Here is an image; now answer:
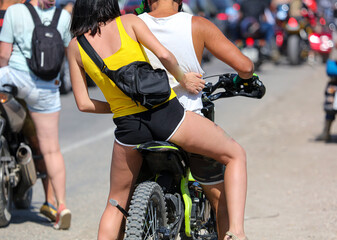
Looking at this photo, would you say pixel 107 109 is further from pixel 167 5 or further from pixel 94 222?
pixel 94 222

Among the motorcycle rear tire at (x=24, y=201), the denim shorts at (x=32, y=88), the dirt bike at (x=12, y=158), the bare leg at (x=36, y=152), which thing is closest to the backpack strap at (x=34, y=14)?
the denim shorts at (x=32, y=88)

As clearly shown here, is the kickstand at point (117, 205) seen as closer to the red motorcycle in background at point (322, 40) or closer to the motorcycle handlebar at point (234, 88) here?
the motorcycle handlebar at point (234, 88)

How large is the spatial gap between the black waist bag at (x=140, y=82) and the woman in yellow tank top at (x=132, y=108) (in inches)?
1.5

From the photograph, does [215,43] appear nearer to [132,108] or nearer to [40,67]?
[132,108]

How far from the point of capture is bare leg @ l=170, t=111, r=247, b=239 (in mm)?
3760

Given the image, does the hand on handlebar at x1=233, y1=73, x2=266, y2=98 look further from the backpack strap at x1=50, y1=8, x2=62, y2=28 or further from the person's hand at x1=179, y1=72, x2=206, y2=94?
the backpack strap at x1=50, y1=8, x2=62, y2=28

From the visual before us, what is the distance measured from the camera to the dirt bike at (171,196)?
142 inches

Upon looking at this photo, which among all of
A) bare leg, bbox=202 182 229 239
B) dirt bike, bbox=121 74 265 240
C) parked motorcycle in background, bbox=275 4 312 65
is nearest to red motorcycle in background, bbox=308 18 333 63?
parked motorcycle in background, bbox=275 4 312 65

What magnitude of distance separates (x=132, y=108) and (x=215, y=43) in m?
0.58

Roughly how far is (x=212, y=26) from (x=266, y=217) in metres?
2.55

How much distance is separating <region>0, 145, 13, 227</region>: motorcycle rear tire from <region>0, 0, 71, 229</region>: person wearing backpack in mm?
336

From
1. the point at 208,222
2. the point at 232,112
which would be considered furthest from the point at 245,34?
the point at 208,222

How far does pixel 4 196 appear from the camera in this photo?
548cm

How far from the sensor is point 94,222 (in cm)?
574
